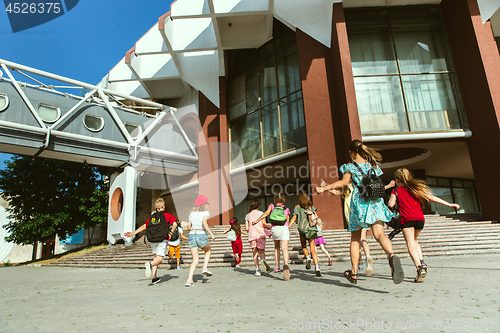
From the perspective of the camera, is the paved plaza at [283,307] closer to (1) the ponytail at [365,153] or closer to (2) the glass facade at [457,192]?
(1) the ponytail at [365,153]

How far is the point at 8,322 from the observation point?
10.8 feet

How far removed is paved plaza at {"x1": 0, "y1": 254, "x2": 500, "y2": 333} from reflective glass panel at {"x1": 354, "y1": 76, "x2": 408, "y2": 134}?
368 inches

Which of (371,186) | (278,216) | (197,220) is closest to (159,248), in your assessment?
(197,220)

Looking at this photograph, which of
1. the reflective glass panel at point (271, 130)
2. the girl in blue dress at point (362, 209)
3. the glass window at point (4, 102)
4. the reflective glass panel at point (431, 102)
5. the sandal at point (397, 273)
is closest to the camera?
the sandal at point (397, 273)

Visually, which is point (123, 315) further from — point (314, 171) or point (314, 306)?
point (314, 171)

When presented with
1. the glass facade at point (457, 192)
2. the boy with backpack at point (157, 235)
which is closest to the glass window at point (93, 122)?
the boy with backpack at point (157, 235)

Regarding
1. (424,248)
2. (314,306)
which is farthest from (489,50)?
(314,306)

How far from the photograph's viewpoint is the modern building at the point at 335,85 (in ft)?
41.9

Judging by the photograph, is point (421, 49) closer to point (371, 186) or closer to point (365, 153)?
point (365, 153)

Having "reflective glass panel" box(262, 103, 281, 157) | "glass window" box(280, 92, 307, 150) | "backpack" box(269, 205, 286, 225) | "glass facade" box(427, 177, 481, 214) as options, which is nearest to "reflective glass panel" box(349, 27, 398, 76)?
"glass window" box(280, 92, 307, 150)

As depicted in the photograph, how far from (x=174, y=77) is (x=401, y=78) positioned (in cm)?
1399

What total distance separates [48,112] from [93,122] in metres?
2.27

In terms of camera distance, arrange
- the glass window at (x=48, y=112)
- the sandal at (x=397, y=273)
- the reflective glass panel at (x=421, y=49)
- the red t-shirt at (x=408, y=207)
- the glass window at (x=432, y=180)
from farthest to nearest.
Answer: the glass window at (x=432, y=180) < the glass window at (x=48, y=112) < the reflective glass panel at (x=421, y=49) < the red t-shirt at (x=408, y=207) < the sandal at (x=397, y=273)

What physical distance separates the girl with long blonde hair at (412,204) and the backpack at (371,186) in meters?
0.72
